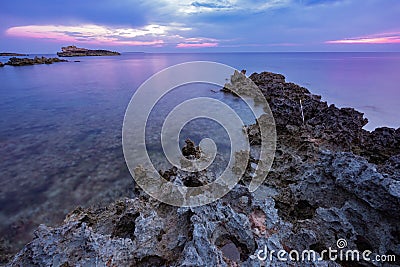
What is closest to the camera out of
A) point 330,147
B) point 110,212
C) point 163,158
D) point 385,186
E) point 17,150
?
point 385,186

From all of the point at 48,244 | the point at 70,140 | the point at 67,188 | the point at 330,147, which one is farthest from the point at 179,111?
the point at 48,244

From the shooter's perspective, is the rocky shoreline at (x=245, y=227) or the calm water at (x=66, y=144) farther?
the calm water at (x=66, y=144)

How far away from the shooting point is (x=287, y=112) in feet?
28.3

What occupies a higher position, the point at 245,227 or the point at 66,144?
the point at 245,227

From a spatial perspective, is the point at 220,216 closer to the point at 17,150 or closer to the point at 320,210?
the point at 320,210

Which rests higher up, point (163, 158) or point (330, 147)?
point (330, 147)

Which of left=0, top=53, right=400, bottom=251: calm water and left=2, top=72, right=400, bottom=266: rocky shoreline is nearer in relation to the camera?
left=2, top=72, right=400, bottom=266: rocky shoreline

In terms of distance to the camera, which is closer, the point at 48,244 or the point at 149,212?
the point at 48,244

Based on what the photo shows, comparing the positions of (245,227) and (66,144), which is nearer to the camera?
(245,227)

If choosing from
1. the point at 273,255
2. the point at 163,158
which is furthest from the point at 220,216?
the point at 163,158

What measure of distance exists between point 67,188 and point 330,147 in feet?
25.3

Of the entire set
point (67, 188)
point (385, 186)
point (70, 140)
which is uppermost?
point (385, 186)

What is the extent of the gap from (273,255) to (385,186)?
1911 millimetres

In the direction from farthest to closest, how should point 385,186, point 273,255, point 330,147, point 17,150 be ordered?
point 17,150 < point 330,147 < point 385,186 < point 273,255
